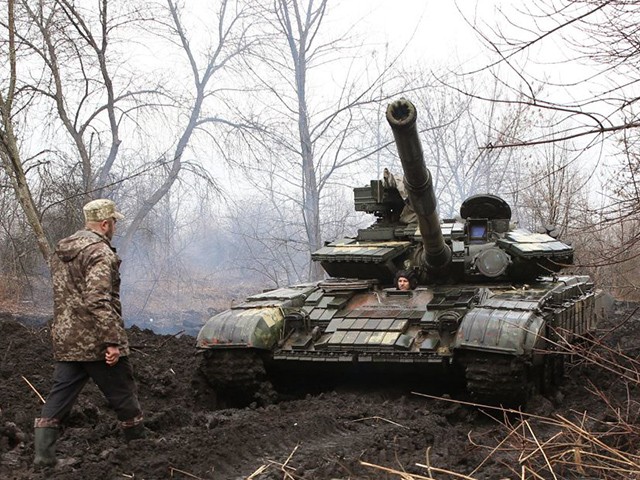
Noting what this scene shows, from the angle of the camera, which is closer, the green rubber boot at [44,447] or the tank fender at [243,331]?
the green rubber boot at [44,447]

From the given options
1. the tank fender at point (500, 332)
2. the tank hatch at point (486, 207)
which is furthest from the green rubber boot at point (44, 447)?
the tank hatch at point (486, 207)

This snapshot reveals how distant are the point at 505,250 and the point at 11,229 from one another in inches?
418

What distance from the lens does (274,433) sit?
701cm

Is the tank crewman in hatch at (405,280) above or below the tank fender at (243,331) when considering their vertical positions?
above

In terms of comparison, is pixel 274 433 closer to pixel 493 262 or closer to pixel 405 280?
pixel 405 280

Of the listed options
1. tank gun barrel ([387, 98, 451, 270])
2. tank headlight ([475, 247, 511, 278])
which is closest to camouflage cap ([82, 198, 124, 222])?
tank gun barrel ([387, 98, 451, 270])

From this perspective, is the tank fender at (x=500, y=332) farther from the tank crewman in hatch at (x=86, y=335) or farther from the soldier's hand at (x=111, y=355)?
the soldier's hand at (x=111, y=355)

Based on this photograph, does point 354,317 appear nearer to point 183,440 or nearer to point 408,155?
point 408,155

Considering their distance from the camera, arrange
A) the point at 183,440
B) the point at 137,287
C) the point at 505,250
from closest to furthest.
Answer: the point at 183,440, the point at 505,250, the point at 137,287

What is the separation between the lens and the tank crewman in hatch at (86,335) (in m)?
Answer: 6.19

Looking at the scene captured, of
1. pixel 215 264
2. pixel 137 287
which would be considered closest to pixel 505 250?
pixel 137 287

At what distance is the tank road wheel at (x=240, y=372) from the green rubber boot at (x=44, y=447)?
3.29 meters

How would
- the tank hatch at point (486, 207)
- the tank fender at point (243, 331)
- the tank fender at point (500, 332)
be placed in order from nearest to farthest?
the tank fender at point (500, 332)
the tank fender at point (243, 331)
the tank hatch at point (486, 207)

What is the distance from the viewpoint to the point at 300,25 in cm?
2027
